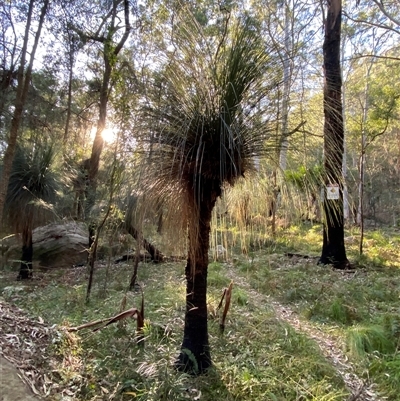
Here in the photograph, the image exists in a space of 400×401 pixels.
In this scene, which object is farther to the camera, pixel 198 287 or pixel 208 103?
pixel 198 287

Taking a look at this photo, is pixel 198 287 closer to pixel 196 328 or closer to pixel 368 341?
pixel 196 328

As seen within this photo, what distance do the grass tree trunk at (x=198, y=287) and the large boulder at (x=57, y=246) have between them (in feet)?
22.5

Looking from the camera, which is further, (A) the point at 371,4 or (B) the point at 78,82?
(B) the point at 78,82

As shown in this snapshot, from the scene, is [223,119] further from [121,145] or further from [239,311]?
[239,311]

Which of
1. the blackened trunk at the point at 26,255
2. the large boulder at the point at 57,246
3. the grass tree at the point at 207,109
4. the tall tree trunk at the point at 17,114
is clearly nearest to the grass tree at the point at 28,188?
the blackened trunk at the point at 26,255

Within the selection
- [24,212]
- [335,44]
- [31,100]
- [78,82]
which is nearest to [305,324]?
[335,44]

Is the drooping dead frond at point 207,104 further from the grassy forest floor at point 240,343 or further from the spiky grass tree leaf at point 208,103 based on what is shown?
the grassy forest floor at point 240,343

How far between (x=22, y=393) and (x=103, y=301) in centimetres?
305

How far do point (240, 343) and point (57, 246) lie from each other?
750 centimetres

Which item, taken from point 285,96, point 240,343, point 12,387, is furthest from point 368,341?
point 12,387

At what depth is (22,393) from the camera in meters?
1.64

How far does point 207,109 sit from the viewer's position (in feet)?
6.33

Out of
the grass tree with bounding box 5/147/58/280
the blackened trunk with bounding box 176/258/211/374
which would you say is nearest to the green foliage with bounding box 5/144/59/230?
the grass tree with bounding box 5/147/58/280

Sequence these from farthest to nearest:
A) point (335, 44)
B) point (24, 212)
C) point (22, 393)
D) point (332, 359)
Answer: point (24, 212), point (335, 44), point (332, 359), point (22, 393)
